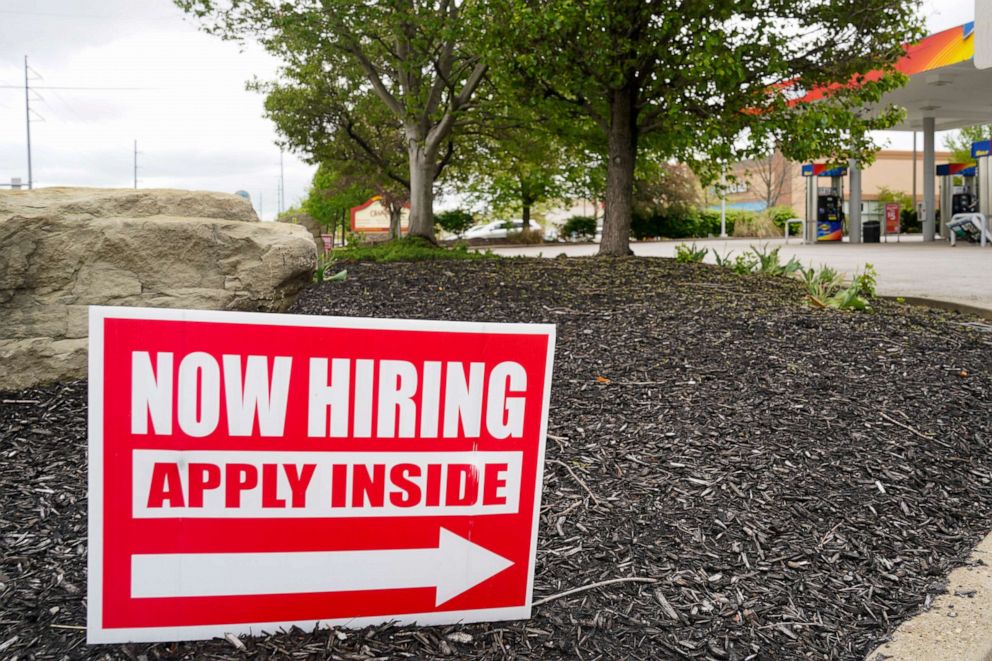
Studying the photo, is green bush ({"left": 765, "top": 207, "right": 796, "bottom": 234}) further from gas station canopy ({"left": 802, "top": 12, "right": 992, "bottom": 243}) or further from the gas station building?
gas station canopy ({"left": 802, "top": 12, "right": 992, "bottom": 243})

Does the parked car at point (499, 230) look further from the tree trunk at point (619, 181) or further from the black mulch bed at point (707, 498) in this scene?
the black mulch bed at point (707, 498)

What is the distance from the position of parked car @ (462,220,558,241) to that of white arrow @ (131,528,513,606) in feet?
119

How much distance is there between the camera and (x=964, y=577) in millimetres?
2895

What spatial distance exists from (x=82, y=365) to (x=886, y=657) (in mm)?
3883

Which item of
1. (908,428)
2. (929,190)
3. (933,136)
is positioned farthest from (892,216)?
(908,428)

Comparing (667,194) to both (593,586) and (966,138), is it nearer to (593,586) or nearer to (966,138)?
(966,138)

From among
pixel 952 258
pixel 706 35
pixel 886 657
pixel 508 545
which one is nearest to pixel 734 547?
pixel 886 657

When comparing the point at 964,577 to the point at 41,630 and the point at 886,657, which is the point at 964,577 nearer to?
the point at 886,657

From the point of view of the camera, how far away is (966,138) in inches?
1909

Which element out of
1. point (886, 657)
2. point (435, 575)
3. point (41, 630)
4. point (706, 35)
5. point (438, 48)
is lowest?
point (886, 657)

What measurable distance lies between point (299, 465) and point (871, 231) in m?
30.2

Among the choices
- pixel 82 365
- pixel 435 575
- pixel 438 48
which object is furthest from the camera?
pixel 438 48

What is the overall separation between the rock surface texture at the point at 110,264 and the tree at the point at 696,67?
209 inches

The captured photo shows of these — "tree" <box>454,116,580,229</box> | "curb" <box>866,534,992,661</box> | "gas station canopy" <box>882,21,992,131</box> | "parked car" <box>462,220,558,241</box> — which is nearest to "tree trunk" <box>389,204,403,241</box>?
"tree" <box>454,116,580,229</box>
